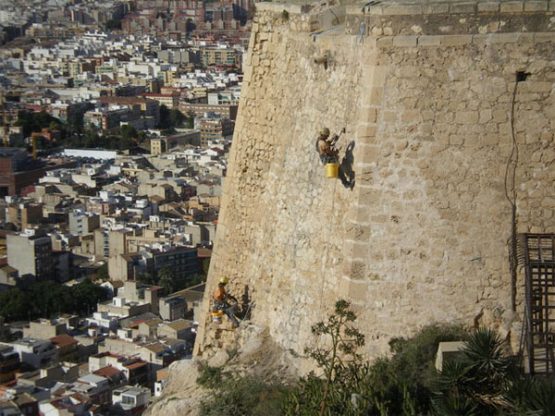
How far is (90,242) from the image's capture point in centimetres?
5297

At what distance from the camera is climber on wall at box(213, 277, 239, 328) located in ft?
19.2

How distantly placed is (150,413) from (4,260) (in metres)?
45.7

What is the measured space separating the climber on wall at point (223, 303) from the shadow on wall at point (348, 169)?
1.29 m

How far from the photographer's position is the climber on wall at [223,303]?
19.2ft

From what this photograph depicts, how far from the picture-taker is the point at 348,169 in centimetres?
474

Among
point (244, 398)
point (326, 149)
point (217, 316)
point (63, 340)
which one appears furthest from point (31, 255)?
point (326, 149)

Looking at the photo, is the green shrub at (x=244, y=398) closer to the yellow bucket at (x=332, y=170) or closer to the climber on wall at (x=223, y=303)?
the climber on wall at (x=223, y=303)

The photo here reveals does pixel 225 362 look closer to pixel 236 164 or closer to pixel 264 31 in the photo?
pixel 236 164

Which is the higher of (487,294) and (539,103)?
(539,103)

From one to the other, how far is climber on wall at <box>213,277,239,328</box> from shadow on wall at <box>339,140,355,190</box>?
1287 millimetres

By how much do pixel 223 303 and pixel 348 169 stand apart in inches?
55.5

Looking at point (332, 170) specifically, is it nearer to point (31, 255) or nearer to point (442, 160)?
point (442, 160)

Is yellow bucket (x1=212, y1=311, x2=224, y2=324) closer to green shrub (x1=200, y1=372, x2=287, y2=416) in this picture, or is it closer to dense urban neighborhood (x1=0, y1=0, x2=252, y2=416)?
green shrub (x1=200, y1=372, x2=287, y2=416)

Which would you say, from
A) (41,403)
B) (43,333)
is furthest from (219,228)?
(43,333)
